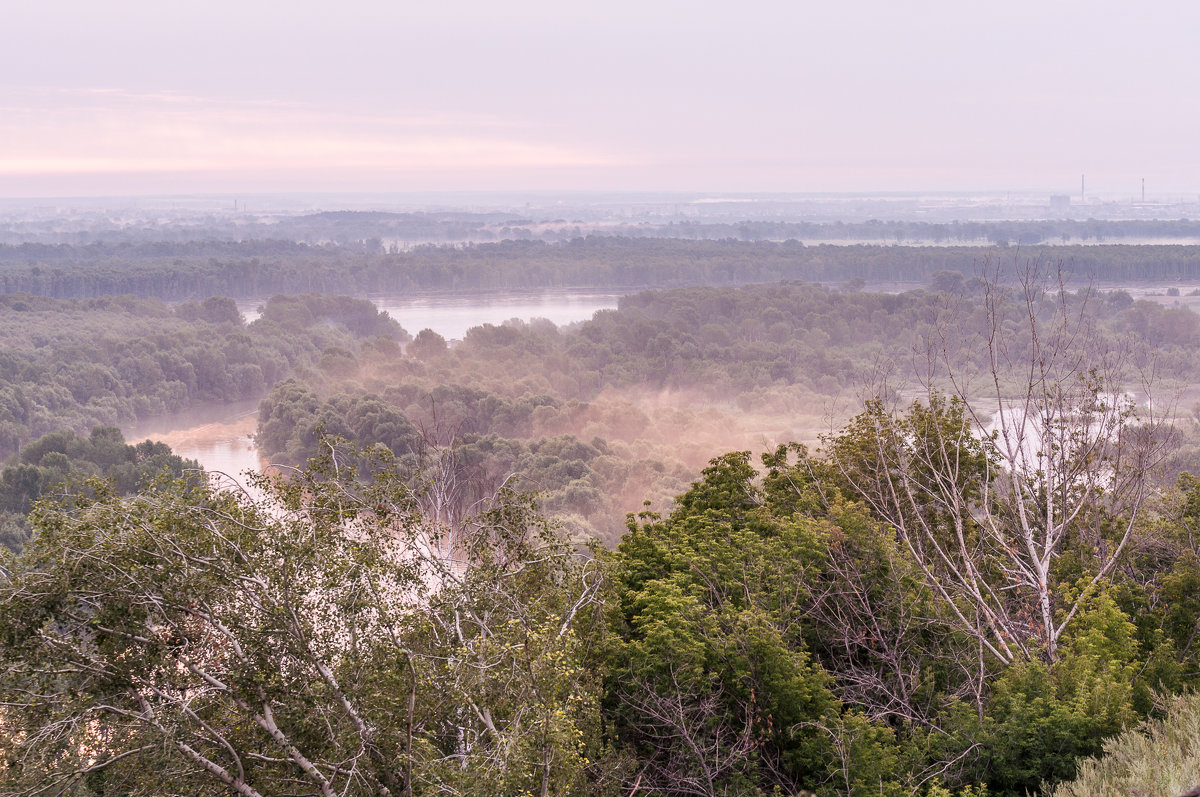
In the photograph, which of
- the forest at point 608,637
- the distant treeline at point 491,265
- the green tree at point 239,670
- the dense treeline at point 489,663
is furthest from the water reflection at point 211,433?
the green tree at point 239,670

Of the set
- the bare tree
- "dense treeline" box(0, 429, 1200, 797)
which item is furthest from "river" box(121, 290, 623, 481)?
"dense treeline" box(0, 429, 1200, 797)

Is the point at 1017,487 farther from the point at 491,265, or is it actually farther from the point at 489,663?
the point at 491,265

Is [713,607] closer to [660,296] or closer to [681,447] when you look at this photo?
[681,447]

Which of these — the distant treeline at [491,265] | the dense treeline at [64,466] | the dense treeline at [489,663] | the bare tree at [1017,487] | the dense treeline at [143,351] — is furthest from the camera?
the distant treeline at [491,265]

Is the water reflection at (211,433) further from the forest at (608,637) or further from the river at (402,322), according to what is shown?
the forest at (608,637)

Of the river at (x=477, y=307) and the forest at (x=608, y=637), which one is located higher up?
the forest at (x=608, y=637)

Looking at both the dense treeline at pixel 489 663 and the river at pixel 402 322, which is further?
the river at pixel 402 322

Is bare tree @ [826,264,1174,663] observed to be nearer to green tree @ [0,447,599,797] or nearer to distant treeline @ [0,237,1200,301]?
green tree @ [0,447,599,797]

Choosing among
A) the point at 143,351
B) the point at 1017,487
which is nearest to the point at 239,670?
the point at 1017,487
